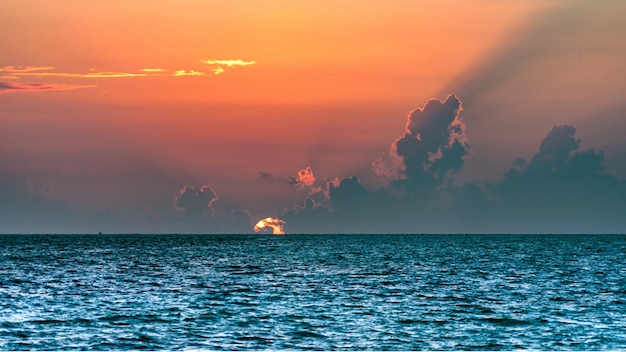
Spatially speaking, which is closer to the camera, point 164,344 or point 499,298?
point 164,344

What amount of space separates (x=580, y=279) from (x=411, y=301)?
3107 centimetres

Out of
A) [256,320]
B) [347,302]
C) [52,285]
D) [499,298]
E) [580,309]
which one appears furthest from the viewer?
[52,285]

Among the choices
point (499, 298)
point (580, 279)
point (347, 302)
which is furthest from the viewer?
point (580, 279)

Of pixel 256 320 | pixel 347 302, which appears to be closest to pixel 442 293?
pixel 347 302

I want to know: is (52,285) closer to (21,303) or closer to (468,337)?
(21,303)

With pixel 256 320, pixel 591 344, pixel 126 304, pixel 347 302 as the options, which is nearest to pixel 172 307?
pixel 126 304

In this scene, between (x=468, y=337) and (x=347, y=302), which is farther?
(x=347, y=302)

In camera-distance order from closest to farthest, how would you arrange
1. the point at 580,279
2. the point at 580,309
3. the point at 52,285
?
the point at 580,309 → the point at 52,285 → the point at 580,279

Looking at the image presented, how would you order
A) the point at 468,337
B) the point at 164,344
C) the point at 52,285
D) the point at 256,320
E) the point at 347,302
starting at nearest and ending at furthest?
the point at 164,344 < the point at 468,337 < the point at 256,320 < the point at 347,302 < the point at 52,285

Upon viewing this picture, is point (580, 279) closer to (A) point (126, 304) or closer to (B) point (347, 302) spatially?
(B) point (347, 302)

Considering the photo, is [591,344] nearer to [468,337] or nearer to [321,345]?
[468,337]

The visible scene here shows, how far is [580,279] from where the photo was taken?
277 ft

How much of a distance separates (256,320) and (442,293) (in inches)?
899

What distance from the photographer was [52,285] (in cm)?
7456
